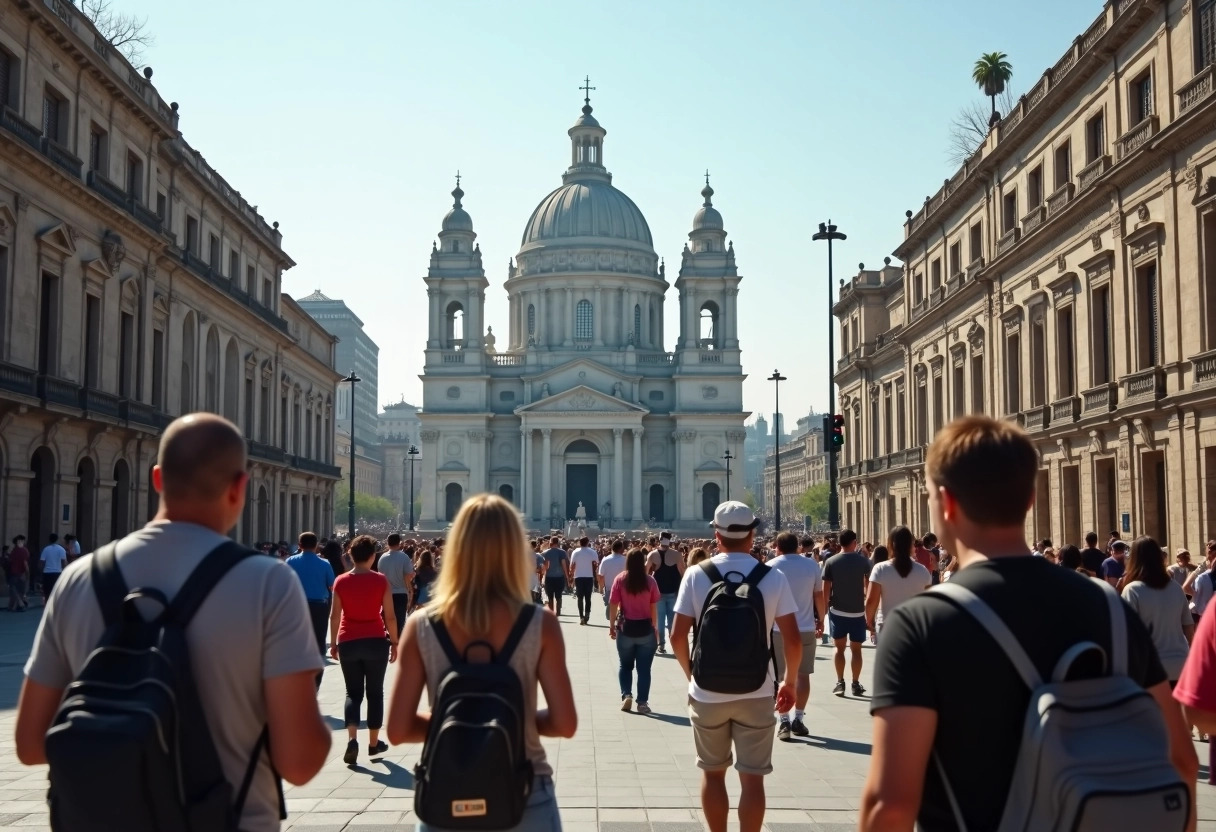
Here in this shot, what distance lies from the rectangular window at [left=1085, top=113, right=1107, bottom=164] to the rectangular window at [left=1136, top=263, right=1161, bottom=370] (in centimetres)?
357

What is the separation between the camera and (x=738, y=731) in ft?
24.0

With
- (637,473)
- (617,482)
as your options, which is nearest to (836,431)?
(617,482)

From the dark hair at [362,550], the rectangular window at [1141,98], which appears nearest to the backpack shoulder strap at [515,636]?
the dark hair at [362,550]

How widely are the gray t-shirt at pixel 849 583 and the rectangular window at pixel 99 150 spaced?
79.2 ft

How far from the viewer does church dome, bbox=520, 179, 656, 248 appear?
94.8 metres

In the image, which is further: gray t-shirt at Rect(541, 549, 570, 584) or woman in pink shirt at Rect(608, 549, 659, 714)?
gray t-shirt at Rect(541, 549, 570, 584)

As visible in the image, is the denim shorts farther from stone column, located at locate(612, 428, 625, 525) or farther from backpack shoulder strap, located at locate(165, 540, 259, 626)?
stone column, located at locate(612, 428, 625, 525)

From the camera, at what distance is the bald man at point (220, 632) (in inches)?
148

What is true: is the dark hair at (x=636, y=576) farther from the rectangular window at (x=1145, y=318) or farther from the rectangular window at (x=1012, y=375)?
the rectangular window at (x=1012, y=375)

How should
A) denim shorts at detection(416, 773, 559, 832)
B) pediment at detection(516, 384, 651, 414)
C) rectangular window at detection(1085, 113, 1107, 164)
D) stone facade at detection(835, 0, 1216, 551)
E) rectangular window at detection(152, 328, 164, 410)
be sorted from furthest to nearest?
pediment at detection(516, 384, 651, 414)
rectangular window at detection(152, 328, 164, 410)
rectangular window at detection(1085, 113, 1107, 164)
stone facade at detection(835, 0, 1216, 551)
denim shorts at detection(416, 773, 559, 832)

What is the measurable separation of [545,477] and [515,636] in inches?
3190

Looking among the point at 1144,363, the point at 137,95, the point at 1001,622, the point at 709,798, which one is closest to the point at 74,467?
the point at 137,95

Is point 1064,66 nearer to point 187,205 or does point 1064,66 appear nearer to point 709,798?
point 187,205

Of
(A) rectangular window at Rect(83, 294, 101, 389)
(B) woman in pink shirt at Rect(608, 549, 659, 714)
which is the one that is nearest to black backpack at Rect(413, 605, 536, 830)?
(B) woman in pink shirt at Rect(608, 549, 659, 714)
